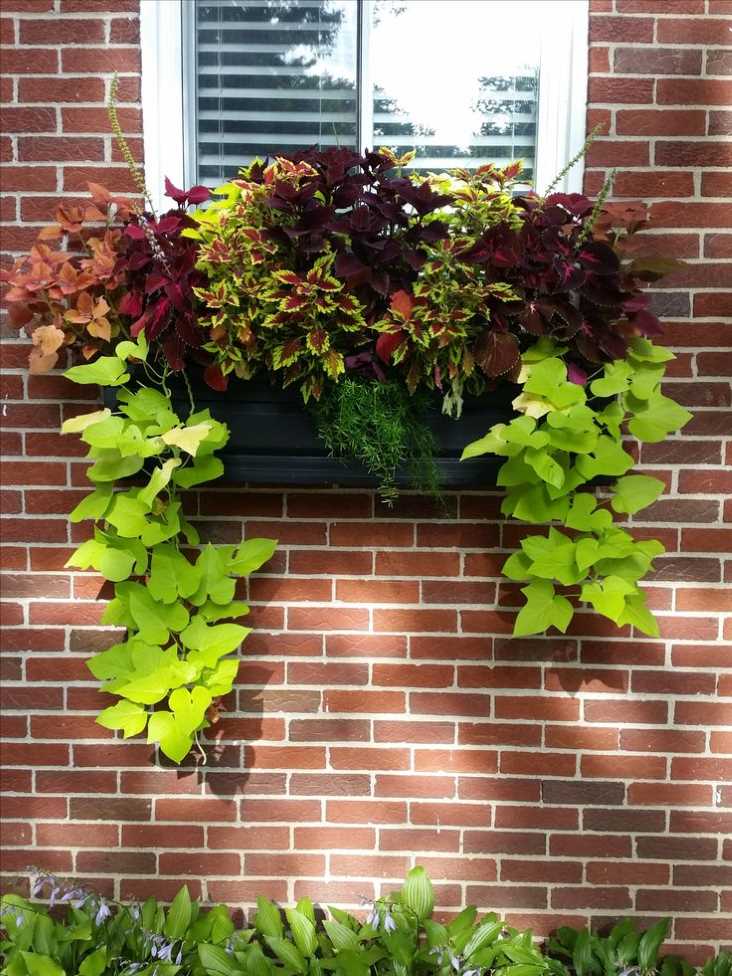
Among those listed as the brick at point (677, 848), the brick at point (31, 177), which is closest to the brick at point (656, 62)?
the brick at point (31, 177)

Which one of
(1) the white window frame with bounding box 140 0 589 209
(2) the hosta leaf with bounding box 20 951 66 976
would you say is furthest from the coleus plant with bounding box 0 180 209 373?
(2) the hosta leaf with bounding box 20 951 66 976

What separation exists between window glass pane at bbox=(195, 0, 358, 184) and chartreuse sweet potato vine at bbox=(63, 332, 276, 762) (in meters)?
0.70

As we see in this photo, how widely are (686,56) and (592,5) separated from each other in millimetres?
253

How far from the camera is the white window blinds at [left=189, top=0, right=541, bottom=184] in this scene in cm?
206

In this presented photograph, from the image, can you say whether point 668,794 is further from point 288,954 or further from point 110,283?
point 110,283

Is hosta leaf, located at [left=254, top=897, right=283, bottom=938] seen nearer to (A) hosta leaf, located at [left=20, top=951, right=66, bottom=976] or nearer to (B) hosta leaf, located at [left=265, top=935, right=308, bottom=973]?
(B) hosta leaf, located at [left=265, top=935, right=308, bottom=973]

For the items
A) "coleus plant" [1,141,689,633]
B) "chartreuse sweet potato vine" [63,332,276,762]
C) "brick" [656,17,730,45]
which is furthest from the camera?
"brick" [656,17,730,45]

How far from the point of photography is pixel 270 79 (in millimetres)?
2080

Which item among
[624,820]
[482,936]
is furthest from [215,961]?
[624,820]

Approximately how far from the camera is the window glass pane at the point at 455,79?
2057 millimetres

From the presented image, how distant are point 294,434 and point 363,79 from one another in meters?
0.97

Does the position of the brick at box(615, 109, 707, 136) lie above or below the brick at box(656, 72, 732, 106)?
below

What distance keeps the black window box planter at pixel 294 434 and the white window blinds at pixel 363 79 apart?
65cm

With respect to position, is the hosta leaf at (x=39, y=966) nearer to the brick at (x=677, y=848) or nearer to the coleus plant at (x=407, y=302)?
the coleus plant at (x=407, y=302)
